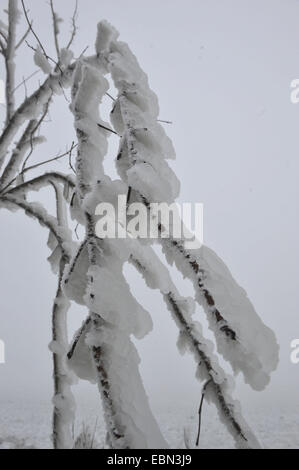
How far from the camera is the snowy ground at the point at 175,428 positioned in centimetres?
673

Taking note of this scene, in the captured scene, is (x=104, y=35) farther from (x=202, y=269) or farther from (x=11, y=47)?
(x=11, y=47)

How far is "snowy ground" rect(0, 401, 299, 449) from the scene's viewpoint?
6.73 metres

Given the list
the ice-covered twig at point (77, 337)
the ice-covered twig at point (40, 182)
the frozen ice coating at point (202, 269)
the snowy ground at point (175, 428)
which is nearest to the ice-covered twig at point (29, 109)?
the ice-covered twig at point (40, 182)

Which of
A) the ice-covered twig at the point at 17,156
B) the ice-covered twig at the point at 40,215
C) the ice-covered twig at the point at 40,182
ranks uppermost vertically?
the ice-covered twig at the point at 17,156

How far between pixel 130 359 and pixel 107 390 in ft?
0.23

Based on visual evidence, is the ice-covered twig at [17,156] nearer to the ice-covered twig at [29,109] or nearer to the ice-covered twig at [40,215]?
the ice-covered twig at [29,109]

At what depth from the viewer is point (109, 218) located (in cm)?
69

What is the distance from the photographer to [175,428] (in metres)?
8.30

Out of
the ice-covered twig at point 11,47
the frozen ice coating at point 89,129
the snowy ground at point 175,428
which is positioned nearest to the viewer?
the frozen ice coating at point 89,129

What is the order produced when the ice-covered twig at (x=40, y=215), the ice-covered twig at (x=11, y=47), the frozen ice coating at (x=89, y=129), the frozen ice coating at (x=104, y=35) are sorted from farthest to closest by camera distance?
the ice-covered twig at (x=11, y=47) → the ice-covered twig at (x=40, y=215) → the frozen ice coating at (x=104, y=35) → the frozen ice coating at (x=89, y=129)

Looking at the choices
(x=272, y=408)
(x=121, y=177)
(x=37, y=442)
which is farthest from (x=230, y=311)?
(x=272, y=408)

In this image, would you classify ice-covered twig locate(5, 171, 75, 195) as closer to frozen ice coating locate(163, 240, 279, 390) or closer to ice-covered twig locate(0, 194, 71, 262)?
ice-covered twig locate(0, 194, 71, 262)

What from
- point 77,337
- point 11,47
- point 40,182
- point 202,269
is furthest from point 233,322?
point 11,47

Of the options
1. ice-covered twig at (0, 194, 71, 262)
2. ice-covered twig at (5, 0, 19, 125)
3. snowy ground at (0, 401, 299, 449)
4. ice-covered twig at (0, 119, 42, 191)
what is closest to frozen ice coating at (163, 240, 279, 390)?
ice-covered twig at (0, 194, 71, 262)
